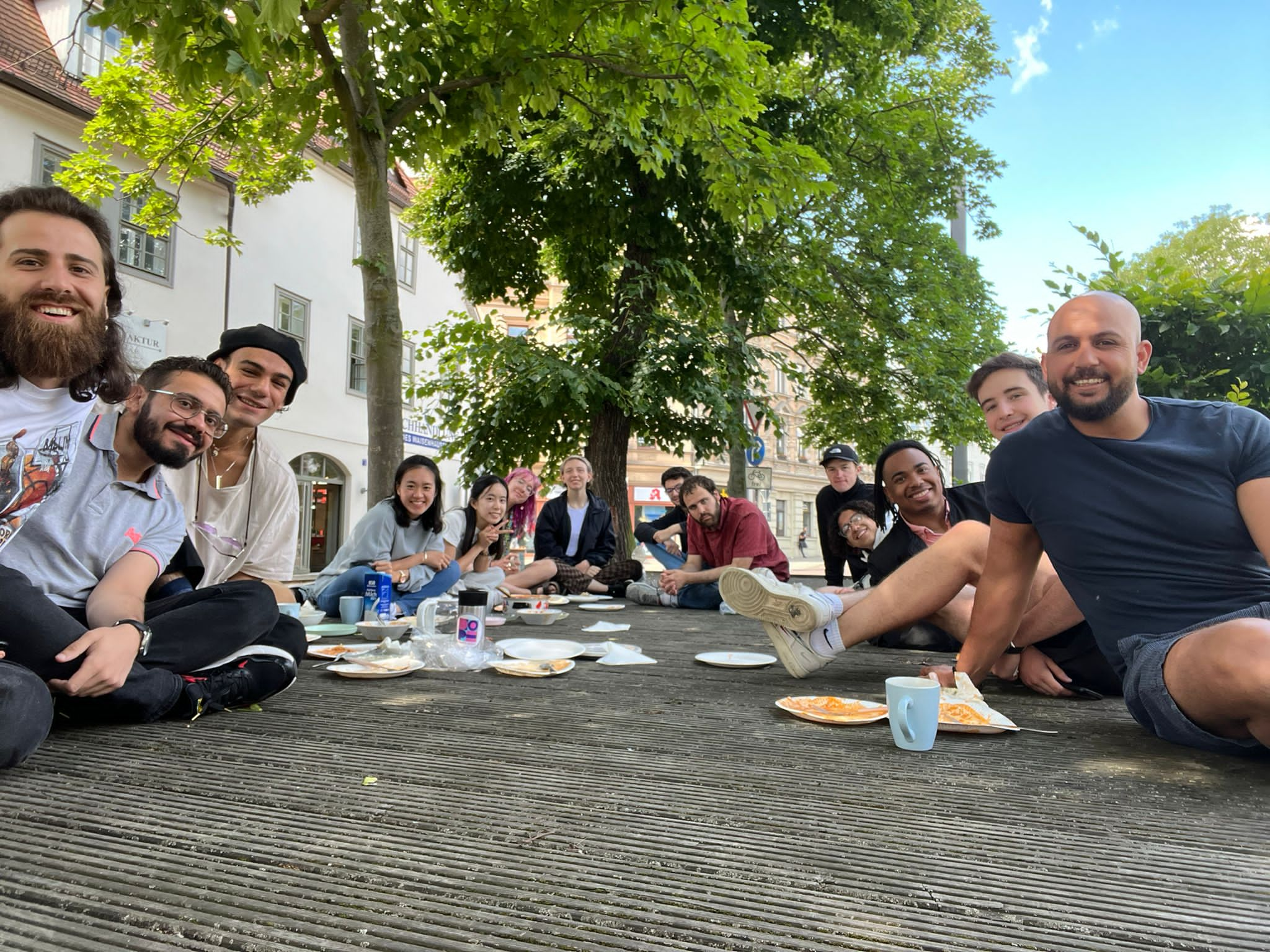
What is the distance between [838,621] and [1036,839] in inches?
61.8

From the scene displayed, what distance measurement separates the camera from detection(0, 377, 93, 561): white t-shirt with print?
1.88 meters

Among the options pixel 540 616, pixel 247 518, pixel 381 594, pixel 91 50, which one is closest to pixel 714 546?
pixel 540 616

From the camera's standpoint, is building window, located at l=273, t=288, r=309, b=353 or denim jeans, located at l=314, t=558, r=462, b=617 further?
building window, located at l=273, t=288, r=309, b=353

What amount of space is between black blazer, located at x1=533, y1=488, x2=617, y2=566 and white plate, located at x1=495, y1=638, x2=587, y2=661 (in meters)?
4.36

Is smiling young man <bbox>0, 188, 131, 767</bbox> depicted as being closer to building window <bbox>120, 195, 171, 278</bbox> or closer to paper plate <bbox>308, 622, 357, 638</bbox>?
paper plate <bbox>308, 622, 357, 638</bbox>

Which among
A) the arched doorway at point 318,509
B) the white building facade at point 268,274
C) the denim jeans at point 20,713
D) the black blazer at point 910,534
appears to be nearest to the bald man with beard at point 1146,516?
the black blazer at point 910,534

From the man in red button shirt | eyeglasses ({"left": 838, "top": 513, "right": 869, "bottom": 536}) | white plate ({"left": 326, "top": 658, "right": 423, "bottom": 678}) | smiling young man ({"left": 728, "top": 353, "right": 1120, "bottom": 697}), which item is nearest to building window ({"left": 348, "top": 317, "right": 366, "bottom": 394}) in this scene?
the man in red button shirt

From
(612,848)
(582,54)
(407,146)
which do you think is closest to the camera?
(612,848)

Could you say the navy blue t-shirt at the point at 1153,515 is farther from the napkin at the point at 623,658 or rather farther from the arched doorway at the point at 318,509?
the arched doorway at the point at 318,509

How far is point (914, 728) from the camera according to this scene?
74.5 inches

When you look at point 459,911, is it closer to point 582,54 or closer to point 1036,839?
point 1036,839

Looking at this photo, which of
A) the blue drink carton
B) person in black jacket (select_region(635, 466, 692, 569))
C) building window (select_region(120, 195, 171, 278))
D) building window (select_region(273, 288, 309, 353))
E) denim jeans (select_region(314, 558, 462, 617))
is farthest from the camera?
building window (select_region(273, 288, 309, 353))

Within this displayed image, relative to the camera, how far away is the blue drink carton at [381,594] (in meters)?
3.86

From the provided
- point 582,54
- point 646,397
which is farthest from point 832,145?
point 582,54
